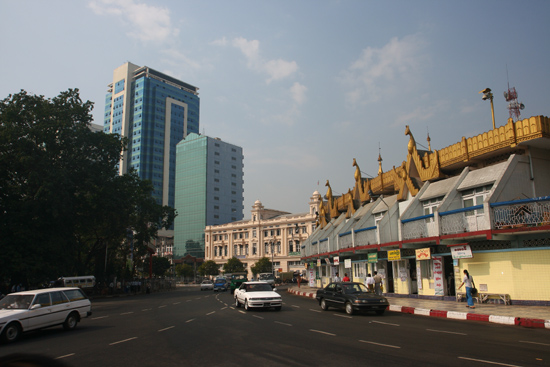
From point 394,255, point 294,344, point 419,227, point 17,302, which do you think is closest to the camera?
point 294,344

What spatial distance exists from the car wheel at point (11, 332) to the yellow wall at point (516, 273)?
64.7 ft

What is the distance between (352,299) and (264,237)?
85385mm

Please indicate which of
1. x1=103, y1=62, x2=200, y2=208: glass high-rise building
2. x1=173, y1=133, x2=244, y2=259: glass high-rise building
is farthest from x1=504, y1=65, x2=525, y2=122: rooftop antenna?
x1=103, y1=62, x2=200, y2=208: glass high-rise building

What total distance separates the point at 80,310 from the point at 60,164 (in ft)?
91.4

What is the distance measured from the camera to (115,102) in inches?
5620

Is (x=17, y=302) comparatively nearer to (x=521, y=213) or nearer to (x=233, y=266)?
(x=521, y=213)

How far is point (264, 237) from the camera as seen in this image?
102000 millimetres

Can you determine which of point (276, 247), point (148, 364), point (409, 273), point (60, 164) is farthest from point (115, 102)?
point (148, 364)

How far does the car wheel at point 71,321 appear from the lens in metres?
14.3

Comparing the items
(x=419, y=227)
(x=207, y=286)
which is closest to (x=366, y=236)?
(x=419, y=227)

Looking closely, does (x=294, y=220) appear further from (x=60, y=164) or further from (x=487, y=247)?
(x=487, y=247)

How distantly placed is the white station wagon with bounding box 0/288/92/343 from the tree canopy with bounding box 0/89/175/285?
22.2 meters

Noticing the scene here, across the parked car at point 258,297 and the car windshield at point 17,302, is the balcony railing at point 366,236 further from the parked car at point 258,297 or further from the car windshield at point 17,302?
the car windshield at point 17,302

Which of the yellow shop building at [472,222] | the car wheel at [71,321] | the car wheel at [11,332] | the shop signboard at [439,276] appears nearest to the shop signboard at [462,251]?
the yellow shop building at [472,222]
